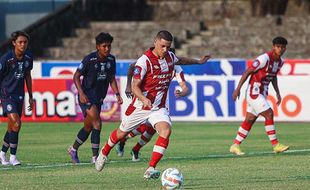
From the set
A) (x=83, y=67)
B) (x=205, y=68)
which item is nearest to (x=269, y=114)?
(x=83, y=67)

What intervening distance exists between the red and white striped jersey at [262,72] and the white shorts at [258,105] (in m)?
0.08

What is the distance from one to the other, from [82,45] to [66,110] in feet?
30.3

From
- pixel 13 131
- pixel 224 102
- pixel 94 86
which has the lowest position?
pixel 224 102

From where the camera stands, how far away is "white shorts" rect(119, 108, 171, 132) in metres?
15.6

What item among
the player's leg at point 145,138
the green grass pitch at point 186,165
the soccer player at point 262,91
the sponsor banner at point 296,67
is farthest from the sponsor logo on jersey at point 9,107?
the sponsor banner at point 296,67

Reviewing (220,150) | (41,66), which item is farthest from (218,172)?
(41,66)

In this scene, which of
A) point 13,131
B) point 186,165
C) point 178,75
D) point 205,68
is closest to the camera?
point 178,75

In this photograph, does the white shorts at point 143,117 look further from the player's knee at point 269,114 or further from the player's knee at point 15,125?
the player's knee at point 269,114

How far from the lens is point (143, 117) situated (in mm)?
15797

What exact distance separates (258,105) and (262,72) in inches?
23.5

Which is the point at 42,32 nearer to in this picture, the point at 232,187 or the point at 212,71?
the point at 212,71

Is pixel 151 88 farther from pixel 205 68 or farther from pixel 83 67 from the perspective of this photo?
pixel 205 68

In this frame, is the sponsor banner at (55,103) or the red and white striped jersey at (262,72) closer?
the red and white striped jersey at (262,72)

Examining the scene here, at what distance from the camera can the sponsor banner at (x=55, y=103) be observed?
1197 inches
